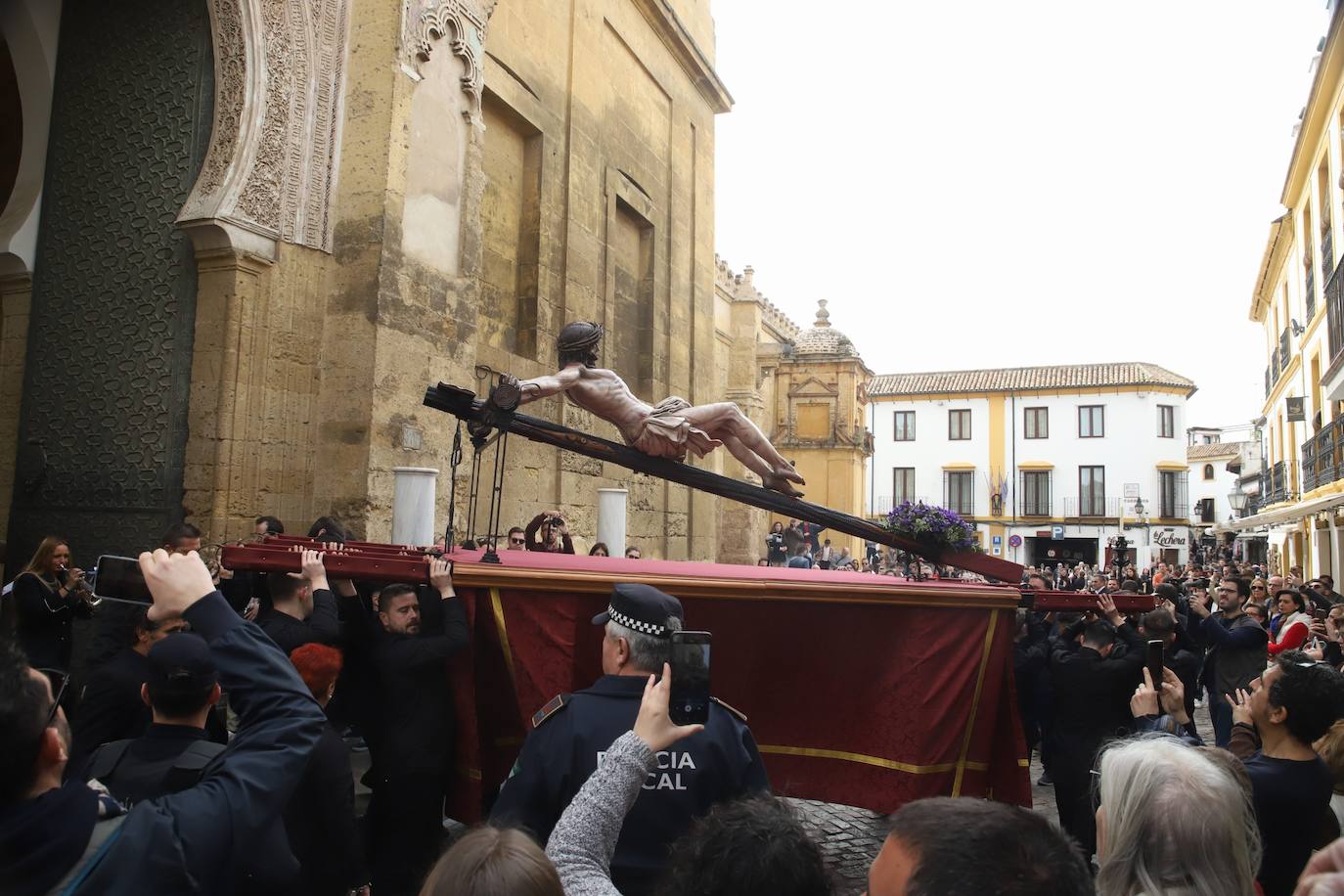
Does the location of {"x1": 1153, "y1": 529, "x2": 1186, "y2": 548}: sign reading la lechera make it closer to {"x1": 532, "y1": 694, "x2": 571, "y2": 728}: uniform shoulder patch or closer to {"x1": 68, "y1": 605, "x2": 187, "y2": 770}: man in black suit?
{"x1": 532, "y1": 694, "x2": 571, "y2": 728}: uniform shoulder patch

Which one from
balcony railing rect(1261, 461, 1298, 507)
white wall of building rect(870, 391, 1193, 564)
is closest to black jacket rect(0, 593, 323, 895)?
balcony railing rect(1261, 461, 1298, 507)

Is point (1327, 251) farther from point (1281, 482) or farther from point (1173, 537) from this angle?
point (1173, 537)

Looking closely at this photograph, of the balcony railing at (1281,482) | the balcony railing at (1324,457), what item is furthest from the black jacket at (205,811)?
the balcony railing at (1281,482)

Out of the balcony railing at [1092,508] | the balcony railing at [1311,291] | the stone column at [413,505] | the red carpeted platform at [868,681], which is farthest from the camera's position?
the balcony railing at [1092,508]

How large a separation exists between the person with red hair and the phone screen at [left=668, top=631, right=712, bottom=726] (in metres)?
1.29

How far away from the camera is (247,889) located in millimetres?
2287

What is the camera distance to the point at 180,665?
2.37 metres

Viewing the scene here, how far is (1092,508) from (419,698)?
44233 millimetres

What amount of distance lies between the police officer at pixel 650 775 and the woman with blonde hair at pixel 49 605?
3857 mm

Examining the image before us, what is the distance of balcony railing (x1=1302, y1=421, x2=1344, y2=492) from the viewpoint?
49.3 feet

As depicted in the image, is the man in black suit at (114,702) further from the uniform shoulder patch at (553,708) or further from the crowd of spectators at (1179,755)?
the crowd of spectators at (1179,755)

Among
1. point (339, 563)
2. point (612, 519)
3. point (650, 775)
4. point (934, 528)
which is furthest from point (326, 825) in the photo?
point (612, 519)

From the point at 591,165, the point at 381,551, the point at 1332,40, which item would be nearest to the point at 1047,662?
the point at 381,551

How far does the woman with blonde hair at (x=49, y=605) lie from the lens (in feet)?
16.5
